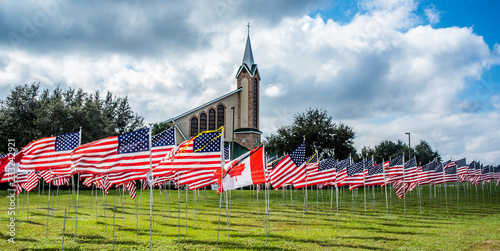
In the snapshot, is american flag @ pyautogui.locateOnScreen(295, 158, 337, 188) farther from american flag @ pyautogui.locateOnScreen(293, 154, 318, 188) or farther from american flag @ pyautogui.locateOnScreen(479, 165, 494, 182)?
american flag @ pyautogui.locateOnScreen(479, 165, 494, 182)

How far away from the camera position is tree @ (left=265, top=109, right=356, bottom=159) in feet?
193

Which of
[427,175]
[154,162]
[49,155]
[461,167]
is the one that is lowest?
[427,175]

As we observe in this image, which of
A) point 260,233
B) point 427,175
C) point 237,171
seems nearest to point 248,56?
point 427,175

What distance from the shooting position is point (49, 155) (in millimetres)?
15672

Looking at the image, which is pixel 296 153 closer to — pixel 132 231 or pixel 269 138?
pixel 132 231

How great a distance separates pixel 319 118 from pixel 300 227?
1714 inches

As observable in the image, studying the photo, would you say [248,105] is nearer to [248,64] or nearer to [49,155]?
[248,64]

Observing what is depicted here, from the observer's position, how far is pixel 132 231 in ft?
57.1

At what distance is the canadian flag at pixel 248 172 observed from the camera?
594 inches

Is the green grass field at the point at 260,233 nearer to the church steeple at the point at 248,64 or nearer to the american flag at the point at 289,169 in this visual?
the american flag at the point at 289,169

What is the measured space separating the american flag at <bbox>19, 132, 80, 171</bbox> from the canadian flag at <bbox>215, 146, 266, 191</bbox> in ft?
19.9

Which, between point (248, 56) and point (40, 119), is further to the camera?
point (248, 56)

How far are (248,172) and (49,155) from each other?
7.89 m

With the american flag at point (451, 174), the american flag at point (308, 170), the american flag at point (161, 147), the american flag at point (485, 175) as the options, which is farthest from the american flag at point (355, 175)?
the american flag at point (485, 175)
